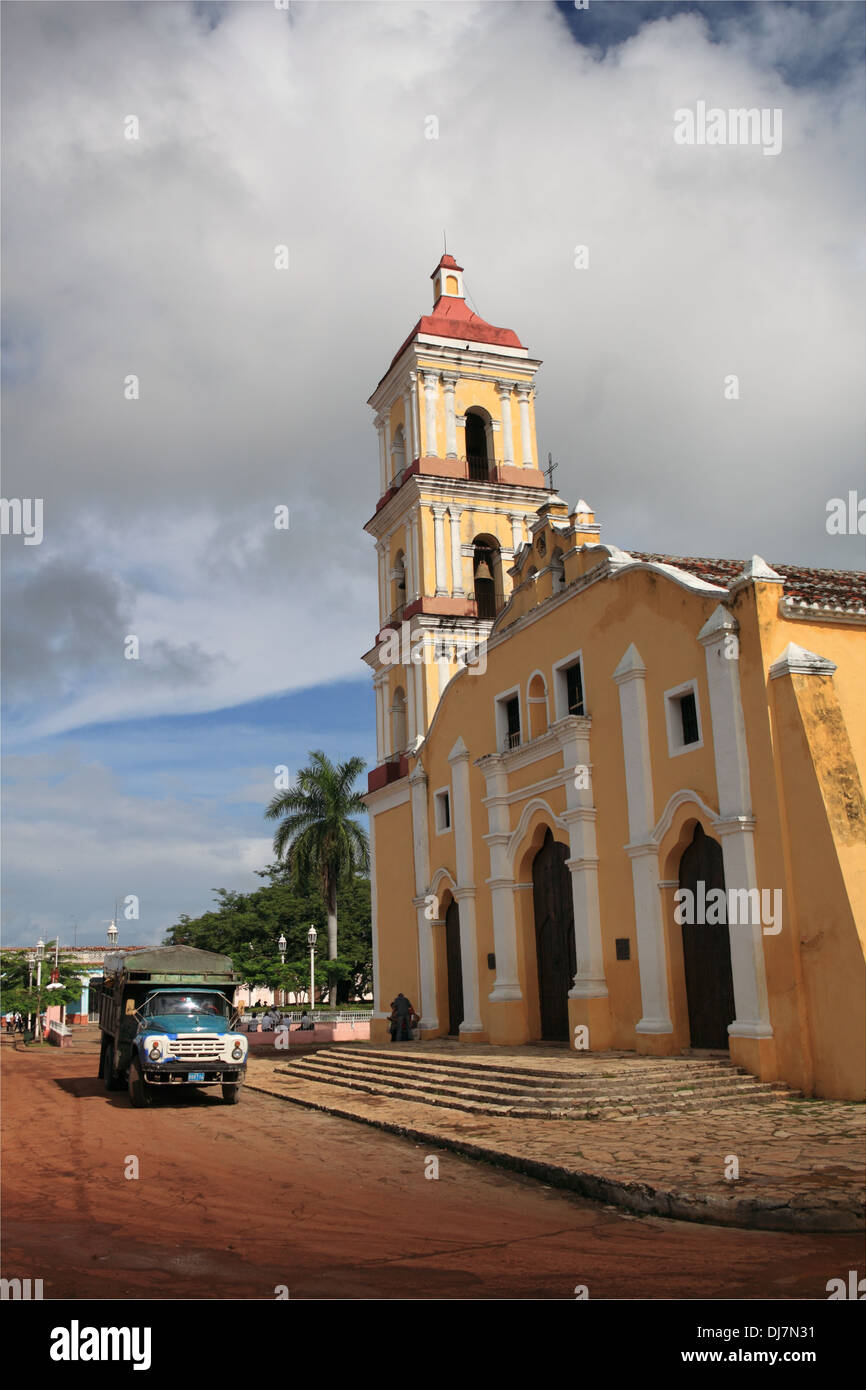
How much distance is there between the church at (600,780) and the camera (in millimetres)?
12344

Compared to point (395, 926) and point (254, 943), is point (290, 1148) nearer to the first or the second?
point (395, 926)

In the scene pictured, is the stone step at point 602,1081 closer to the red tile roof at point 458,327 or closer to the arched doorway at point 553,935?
the arched doorway at point 553,935

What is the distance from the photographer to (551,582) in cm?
1897

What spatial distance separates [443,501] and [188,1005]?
14.9 meters

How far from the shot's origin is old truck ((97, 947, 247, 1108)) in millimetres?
14727

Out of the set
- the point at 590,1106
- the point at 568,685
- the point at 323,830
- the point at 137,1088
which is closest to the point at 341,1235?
the point at 590,1106

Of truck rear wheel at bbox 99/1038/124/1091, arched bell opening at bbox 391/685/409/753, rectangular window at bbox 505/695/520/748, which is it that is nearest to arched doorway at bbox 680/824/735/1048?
rectangular window at bbox 505/695/520/748

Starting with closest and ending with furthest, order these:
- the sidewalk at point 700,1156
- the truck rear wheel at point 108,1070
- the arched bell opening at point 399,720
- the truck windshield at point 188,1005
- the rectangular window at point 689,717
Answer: the sidewalk at point 700,1156 → the rectangular window at point 689,717 → the truck windshield at point 188,1005 → the truck rear wheel at point 108,1070 → the arched bell opening at point 399,720

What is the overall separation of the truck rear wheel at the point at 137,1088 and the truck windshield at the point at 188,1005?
0.75 meters

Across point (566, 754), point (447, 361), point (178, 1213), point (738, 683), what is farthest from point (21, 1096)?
point (447, 361)

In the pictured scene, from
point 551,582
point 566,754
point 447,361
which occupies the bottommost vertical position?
point 566,754

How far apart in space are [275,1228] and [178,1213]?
1.06 meters

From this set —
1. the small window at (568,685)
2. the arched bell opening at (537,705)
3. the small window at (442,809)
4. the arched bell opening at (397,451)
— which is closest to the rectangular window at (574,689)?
the small window at (568,685)

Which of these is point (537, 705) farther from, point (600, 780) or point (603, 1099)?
point (603, 1099)
